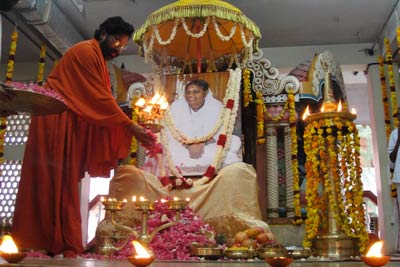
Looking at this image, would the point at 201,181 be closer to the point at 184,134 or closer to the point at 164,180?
the point at 164,180

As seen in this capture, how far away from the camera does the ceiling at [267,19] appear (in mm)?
6859

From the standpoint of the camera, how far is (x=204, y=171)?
17.0 ft

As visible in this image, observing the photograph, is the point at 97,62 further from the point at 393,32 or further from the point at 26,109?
the point at 393,32

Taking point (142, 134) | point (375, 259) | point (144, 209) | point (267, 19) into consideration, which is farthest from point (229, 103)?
point (375, 259)

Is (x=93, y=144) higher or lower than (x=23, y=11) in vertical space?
lower

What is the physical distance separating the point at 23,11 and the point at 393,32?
5.41 meters

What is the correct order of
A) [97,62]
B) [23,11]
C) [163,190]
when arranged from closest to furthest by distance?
[97,62] → [163,190] → [23,11]

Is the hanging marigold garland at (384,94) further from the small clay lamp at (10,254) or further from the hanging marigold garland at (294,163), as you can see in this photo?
the small clay lamp at (10,254)

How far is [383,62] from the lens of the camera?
740cm

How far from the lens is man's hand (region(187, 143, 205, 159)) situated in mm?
5270

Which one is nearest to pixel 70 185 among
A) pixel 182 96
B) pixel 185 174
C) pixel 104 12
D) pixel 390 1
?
pixel 185 174

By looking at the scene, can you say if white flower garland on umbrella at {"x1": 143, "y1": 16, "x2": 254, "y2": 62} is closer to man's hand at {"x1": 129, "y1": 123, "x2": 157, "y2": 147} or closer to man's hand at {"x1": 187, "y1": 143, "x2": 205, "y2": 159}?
man's hand at {"x1": 187, "y1": 143, "x2": 205, "y2": 159}

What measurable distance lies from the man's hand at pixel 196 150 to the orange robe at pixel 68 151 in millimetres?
1835

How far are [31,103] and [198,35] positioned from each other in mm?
2790
